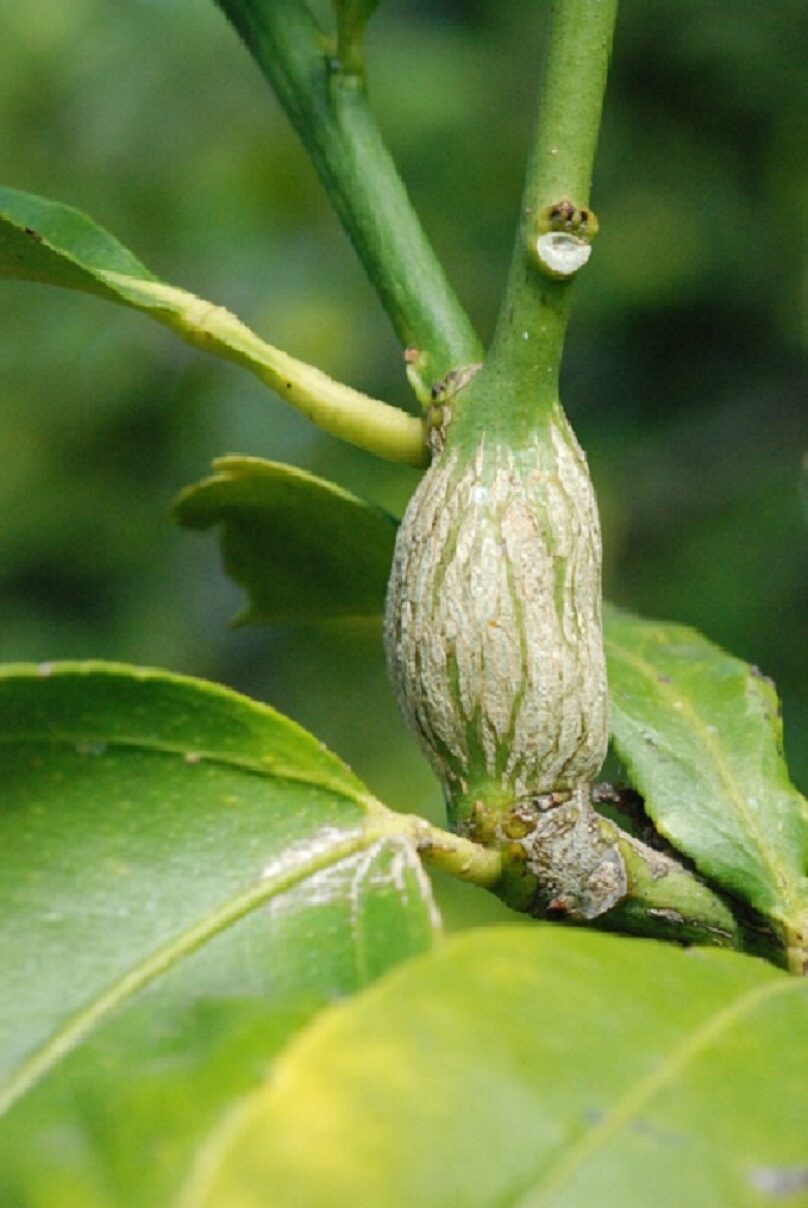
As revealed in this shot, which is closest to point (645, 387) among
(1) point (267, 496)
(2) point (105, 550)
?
(2) point (105, 550)

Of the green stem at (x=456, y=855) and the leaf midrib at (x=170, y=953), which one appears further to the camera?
the green stem at (x=456, y=855)

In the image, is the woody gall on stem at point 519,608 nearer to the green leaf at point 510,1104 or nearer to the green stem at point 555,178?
the green stem at point 555,178

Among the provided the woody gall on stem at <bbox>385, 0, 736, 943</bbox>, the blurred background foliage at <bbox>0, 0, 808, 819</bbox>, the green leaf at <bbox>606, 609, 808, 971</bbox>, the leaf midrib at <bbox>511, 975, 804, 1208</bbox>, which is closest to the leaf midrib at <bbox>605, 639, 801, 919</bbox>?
the green leaf at <bbox>606, 609, 808, 971</bbox>

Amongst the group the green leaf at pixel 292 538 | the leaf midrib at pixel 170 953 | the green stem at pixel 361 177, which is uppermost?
the green stem at pixel 361 177

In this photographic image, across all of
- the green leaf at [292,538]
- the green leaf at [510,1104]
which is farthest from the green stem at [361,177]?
the green leaf at [510,1104]

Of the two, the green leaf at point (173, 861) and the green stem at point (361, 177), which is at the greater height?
the green stem at point (361, 177)

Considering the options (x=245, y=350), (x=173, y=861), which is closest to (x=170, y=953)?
(x=173, y=861)

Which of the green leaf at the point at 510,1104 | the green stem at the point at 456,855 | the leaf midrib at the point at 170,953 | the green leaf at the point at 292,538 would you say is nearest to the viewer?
the green leaf at the point at 510,1104
